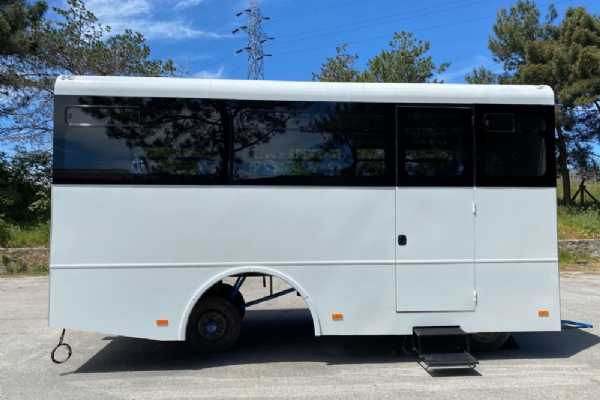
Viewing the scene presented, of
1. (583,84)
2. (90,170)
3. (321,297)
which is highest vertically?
(583,84)

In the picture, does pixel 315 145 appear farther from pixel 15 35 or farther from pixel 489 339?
pixel 15 35

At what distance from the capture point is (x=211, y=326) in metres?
5.27

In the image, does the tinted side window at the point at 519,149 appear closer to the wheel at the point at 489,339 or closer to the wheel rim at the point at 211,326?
the wheel at the point at 489,339

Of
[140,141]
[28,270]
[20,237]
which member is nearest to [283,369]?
[140,141]

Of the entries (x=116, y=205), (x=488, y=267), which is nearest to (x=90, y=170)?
(x=116, y=205)

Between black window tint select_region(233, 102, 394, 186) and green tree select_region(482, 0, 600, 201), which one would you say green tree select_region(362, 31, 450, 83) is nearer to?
green tree select_region(482, 0, 600, 201)

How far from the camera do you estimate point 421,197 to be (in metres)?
5.07

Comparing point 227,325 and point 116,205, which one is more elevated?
point 116,205

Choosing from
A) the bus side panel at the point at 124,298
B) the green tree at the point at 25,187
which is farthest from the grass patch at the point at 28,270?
the bus side panel at the point at 124,298

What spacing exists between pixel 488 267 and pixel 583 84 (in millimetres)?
14913

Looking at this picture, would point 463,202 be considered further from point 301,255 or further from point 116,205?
point 116,205

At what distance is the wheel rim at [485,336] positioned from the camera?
5496 millimetres

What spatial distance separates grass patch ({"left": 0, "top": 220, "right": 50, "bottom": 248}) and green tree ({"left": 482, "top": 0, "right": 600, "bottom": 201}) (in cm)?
1840

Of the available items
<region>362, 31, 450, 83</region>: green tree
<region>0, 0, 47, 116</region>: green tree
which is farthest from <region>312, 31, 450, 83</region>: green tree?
<region>0, 0, 47, 116</region>: green tree
